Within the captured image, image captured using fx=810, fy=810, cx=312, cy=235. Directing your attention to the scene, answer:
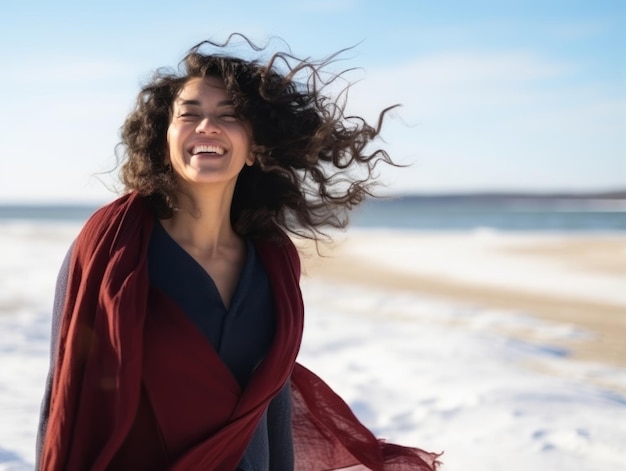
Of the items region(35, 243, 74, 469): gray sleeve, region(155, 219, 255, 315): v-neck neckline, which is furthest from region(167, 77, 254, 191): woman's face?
region(35, 243, 74, 469): gray sleeve

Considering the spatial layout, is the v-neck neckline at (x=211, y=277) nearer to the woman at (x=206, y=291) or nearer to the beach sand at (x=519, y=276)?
the woman at (x=206, y=291)

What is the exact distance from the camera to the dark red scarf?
6.48ft

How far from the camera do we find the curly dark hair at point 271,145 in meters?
2.41

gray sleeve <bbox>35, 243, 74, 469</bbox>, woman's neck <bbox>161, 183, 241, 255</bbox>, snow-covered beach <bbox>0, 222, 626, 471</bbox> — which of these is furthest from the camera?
snow-covered beach <bbox>0, 222, 626, 471</bbox>

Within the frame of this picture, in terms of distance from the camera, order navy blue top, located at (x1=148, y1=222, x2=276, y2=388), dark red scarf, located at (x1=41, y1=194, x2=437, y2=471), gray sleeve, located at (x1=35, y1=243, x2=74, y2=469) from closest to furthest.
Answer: dark red scarf, located at (x1=41, y1=194, x2=437, y2=471) < gray sleeve, located at (x1=35, y1=243, x2=74, y2=469) < navy blue top, located at (x1=148, y1=222, x2=276, y2=388)

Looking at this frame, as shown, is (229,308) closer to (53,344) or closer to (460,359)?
(53,344)

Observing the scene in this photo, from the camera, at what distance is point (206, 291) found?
2234 millimetres

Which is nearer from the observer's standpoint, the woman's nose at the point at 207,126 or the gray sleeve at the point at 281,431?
the woman's nose at the point at 207,126

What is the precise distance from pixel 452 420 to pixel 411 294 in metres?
5.20

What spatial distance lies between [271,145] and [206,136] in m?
0.30

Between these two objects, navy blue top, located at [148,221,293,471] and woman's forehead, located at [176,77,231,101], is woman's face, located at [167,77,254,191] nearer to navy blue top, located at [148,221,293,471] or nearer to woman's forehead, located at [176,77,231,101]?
woman's forehead, located at [176,77,231,101]

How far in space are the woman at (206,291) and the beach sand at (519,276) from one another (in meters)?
0.81

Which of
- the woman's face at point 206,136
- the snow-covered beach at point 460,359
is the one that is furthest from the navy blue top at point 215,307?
the snow-covered beach at point 460,359

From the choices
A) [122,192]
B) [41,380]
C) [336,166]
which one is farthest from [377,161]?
[41,380]
